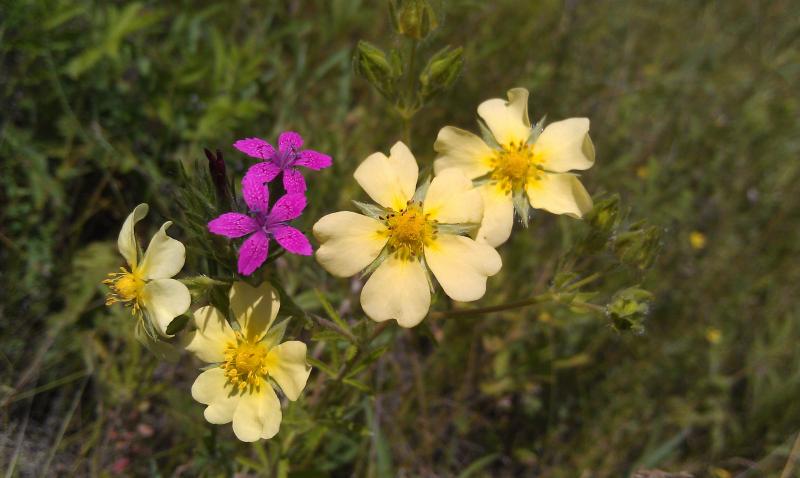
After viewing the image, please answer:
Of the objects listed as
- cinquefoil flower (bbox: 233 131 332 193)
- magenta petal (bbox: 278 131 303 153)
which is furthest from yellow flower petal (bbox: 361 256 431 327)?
magenta petal (bbox: 278 131 303 153)

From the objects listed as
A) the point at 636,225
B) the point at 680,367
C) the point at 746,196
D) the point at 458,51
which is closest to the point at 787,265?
the point at 746,196

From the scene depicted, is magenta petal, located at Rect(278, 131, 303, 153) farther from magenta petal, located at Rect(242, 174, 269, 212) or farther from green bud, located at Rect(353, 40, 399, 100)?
green bud, located at Rect(353, 40, 399, 100)

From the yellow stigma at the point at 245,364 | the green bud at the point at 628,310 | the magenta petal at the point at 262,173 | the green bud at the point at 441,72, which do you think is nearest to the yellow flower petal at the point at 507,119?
the green bud at the point at 441,72

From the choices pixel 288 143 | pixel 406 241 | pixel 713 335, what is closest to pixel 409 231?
pixel 406 241

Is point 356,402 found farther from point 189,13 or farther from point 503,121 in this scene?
point 189,13

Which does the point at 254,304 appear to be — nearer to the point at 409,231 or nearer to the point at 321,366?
the point at 321,366

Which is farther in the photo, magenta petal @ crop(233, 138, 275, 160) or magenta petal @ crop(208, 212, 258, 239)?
magenta petal @ crop(233, 138, 275, 160)

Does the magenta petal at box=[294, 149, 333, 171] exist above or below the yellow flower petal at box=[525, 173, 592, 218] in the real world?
below
